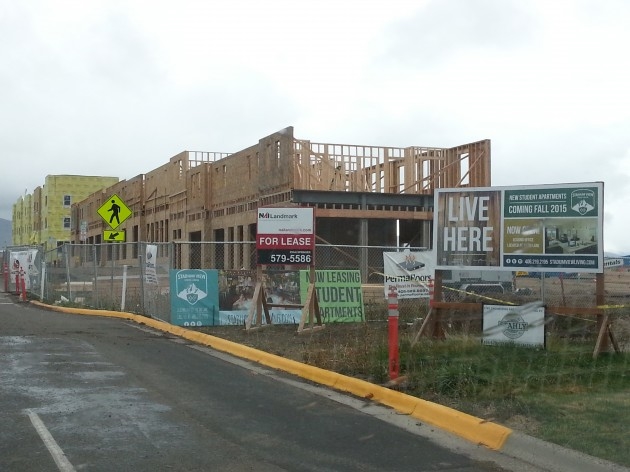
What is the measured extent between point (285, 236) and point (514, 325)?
5.68 meters

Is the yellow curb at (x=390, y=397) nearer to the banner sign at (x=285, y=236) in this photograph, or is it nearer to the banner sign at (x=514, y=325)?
the banner sign at (x=285, y=236)

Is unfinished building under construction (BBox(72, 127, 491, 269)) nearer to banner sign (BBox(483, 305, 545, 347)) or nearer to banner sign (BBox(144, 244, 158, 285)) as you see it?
banner sign (BBox(144, 244, 158, 285))

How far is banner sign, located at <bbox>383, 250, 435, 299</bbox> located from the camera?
18984 millimetres

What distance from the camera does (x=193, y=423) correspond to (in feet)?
25.3

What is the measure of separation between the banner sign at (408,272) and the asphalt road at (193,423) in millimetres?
7627

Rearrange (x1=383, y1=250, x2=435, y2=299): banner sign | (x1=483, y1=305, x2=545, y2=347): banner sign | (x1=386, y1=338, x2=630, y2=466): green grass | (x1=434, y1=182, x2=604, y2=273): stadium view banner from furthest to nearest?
1. (x1=383, y1=250, x2=435, y2=299): banner sign
2. (x1=434, y1=182, x2=604, y2=273): stadium view banner
3. (x1=483, y1=305, x2=545, y2=347): banner sign
4. (x1=386, y1=338, x2=630, y2=466): green grass

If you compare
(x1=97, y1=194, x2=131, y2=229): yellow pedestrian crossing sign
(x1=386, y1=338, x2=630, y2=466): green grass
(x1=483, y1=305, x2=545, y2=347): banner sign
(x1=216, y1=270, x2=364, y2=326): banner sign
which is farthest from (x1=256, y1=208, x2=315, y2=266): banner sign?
(x1=97, y1=194, x2=131, y2=229): yellow pedestrian crossing sign

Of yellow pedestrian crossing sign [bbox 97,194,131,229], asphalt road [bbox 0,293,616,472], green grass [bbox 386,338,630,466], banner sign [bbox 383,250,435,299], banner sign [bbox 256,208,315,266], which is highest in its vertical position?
yellow pedestrian crossing sign [bbox 97,194,131,229]

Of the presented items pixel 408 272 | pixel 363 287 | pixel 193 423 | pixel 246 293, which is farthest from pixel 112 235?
pixel 193 423

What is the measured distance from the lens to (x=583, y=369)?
10.1 m

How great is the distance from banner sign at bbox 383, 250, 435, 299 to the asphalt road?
7.63m

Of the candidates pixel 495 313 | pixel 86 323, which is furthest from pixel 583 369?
pixel 86 323

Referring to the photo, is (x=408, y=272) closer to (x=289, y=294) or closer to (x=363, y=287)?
(x=363, y=287)

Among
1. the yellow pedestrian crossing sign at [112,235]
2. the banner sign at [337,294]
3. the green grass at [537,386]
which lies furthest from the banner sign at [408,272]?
the yellow pedestrian crossing sign at [112,235]
